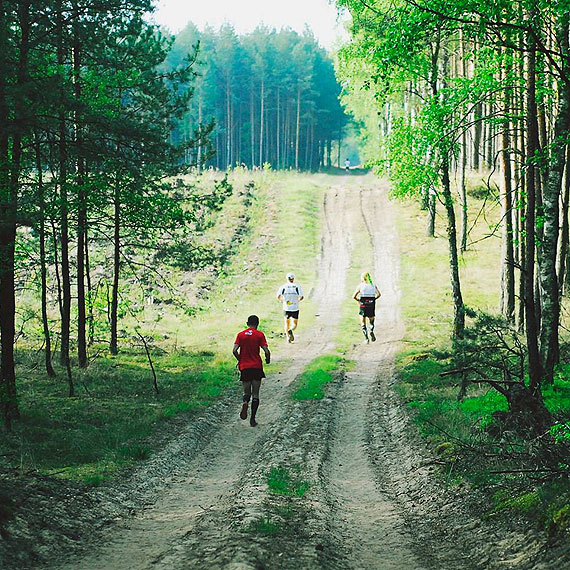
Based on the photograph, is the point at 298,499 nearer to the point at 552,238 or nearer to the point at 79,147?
the point at 552,238

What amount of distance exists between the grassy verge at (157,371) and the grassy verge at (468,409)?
4557mm

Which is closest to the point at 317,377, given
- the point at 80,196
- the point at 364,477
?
the point at 364,477

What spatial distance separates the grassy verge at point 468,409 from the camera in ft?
20.1

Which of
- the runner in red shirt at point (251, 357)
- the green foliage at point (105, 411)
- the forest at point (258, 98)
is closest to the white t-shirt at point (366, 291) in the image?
the green foliage at point (105, 411)

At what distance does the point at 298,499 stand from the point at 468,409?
424 centimetres

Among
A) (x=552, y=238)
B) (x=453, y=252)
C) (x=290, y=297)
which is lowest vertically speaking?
(x=290, y=297)

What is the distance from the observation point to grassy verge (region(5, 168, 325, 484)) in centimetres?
952

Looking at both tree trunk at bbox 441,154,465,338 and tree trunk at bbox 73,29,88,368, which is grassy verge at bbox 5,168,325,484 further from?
tree trunk at bbox 441,154,465,338

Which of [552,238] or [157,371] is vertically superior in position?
[552,238]

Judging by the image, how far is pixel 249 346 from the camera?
1154 centimetres

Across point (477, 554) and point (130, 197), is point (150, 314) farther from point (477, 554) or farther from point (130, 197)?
point (477, 554)

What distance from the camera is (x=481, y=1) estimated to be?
28.1 ft

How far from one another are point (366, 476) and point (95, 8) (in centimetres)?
1081

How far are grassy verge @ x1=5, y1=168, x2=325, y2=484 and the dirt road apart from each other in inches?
38.5
